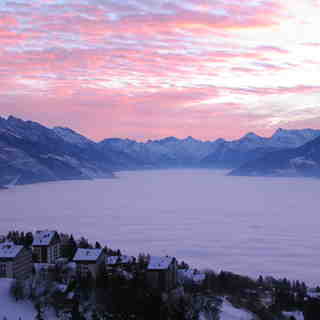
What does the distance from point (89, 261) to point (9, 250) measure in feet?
20.7

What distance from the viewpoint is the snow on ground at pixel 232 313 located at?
43031mm

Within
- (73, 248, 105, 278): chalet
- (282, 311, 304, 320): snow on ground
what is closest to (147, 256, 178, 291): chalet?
(73, 248, 105, 278): chalet

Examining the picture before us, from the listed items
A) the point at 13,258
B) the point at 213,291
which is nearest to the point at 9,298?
the point at 13,258

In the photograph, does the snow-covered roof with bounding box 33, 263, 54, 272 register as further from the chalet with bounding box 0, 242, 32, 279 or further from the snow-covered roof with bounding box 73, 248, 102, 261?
the snow-covered roof with bounding box 73, 248, 102, 261

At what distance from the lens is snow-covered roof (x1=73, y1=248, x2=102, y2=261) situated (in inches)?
1875

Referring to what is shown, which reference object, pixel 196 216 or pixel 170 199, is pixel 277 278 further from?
pixel 170 199

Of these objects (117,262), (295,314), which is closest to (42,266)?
(117,262)

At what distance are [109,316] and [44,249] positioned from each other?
17221mm

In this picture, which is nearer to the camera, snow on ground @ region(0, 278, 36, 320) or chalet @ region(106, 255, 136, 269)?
snow on ground @ region(0, 278, 36, 320)

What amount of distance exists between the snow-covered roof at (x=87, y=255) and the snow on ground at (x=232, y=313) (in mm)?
10788

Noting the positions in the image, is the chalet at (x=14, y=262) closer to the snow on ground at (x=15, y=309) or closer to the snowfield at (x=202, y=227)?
the snow on ground at (x=15, y=309)

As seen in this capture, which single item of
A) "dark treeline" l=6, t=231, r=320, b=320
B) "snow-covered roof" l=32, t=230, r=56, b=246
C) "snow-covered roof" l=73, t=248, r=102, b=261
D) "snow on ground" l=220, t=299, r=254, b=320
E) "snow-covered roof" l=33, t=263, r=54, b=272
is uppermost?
"snow-covered roof" l=32, t=230, r=56, b=246

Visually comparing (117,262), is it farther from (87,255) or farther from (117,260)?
(87,255)

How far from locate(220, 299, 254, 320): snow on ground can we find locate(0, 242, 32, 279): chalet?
15.0 metres
